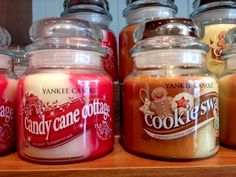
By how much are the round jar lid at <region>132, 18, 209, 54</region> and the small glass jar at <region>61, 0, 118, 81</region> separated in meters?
0.11

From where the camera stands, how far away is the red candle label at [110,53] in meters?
0.52

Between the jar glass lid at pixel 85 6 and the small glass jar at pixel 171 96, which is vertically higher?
the jar glass lid at pixel 85 6

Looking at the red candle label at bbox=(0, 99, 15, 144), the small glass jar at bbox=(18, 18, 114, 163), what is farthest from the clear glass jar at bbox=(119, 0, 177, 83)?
the red candle label at bbox=(0, 99, 15, 144)

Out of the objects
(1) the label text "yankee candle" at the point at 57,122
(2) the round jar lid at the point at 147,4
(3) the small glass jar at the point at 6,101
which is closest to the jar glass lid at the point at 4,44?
(3) the small glass jar at the point at 6,101

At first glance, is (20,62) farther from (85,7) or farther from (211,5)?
(211,5)

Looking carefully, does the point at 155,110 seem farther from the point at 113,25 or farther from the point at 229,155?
the point at 113,25

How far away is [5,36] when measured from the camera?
459 millimetres

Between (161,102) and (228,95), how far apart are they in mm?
122

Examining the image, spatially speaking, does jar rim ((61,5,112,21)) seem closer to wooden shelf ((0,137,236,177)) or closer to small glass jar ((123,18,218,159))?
small glass jar ((123,18,218,159))

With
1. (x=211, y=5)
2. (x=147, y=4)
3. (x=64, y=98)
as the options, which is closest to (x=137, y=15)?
(x=147, y=4)

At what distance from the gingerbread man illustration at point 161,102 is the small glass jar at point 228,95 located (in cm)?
→ 11

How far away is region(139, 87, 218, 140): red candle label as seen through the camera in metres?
0.38

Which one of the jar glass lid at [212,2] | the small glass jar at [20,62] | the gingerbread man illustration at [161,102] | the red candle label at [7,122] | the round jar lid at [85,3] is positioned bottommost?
the red candle label at [7,122]

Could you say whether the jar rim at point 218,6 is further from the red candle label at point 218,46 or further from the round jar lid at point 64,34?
the round jar lid at point 64,34
